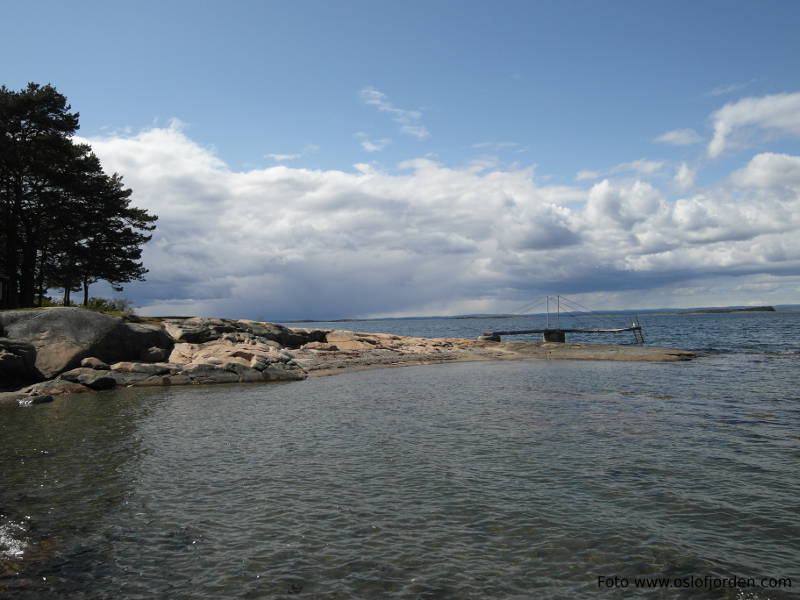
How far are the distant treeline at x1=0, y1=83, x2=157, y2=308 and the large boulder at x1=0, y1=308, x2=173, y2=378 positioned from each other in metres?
16.3

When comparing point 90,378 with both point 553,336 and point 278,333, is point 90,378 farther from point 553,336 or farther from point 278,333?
point 553,336

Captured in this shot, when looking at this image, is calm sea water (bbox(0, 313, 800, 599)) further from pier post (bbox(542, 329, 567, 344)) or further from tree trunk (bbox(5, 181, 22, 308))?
pier post (bbox(542, 329, 567, 344))

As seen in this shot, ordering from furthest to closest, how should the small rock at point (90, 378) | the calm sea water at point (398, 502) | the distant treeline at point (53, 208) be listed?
the distant treeline at point (53, 208) → the small rock at point (90, 378) → the calm sea water at point (398, 502)

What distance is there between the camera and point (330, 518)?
28.8 feet

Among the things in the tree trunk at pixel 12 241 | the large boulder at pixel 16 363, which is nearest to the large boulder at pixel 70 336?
the large boulder at pixel 16 363

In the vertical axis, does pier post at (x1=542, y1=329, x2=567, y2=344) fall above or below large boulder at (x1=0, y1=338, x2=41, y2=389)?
below

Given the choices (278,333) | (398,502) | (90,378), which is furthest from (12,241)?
(398,502)

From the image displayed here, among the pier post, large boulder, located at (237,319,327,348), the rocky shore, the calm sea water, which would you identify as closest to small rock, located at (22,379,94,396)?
the rocky shore

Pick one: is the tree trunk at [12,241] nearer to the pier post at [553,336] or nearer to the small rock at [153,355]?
the small rock at [153,355]

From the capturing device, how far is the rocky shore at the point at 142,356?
83.6 feet

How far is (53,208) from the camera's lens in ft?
139

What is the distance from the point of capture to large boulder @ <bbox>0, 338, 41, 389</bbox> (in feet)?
79.7

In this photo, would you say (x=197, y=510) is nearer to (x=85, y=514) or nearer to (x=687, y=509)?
(x=85, y=514)

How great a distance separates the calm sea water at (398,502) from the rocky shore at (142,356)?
6815 mm
